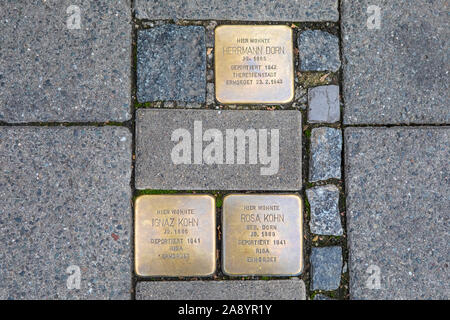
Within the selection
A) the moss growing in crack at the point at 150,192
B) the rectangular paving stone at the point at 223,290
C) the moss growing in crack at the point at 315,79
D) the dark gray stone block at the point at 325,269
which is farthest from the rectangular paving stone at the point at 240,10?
the rectangular paving stone at the point at 223,290

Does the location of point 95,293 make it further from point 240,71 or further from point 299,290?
point 240,71

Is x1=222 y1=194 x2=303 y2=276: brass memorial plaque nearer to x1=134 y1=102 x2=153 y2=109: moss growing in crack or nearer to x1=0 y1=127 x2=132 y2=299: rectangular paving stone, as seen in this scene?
x1=0 y1=127 x2=132 y2=299: rectangular paving stone

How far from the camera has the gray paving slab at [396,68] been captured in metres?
2.03

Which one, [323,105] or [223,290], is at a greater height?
[323,105]

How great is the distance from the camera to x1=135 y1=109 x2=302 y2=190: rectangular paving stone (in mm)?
1971

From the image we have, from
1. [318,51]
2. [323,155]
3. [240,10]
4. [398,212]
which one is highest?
[240,10]

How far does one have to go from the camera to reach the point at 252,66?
199 centimetres

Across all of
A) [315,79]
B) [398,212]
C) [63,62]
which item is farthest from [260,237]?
[63,62]

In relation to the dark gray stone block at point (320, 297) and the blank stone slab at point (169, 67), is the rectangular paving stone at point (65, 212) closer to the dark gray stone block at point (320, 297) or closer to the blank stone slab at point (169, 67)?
the blank stone slab at point (169, 67)

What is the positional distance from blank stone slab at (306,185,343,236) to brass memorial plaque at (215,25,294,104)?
520mm

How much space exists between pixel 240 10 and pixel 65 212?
1.40 m

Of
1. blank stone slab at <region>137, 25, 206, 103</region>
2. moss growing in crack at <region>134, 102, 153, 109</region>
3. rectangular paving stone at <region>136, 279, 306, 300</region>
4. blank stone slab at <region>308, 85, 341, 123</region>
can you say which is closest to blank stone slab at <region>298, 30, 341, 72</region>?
Result: blank stone slab at <region>308, 85, 341, 123</region>

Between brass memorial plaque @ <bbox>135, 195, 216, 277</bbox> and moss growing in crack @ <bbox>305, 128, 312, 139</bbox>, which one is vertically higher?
moss growing in crack @ <bbox>305, 128, 312, 139</bbox>

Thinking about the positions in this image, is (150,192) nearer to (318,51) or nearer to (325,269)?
(325,269)
